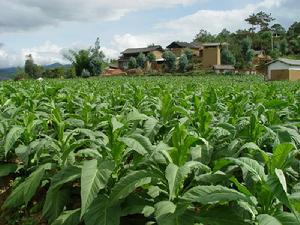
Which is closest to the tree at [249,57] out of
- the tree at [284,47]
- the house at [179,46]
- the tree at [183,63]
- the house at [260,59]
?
the house at [260,59]

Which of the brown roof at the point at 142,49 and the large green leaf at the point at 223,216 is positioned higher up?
the brown roof at the point at 142,49

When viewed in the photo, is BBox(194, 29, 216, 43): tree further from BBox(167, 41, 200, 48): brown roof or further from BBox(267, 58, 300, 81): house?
BBox(267, 58, 300, 81): house

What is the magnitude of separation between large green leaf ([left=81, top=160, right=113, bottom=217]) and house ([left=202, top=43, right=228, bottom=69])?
219 ft

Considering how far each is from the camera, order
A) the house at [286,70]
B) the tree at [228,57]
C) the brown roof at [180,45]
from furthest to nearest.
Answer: the brown roof at [180,45] < the tree at [228,57] < the house at [286,70]

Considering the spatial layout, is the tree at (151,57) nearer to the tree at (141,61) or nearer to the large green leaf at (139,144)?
the tree at (141,61)

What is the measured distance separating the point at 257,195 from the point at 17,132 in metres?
2.40

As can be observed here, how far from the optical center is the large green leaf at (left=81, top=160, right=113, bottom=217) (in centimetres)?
264

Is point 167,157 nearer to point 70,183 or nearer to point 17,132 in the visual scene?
point 70,183

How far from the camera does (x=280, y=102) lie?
5.03m

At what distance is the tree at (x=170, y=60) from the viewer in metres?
64.1

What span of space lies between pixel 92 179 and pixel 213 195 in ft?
2.84

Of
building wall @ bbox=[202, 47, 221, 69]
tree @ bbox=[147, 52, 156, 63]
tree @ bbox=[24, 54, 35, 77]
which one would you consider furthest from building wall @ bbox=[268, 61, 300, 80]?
tree @ bbox=[24, 54, 35, 77]

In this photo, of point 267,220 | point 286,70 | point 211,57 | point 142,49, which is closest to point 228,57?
point 211,57

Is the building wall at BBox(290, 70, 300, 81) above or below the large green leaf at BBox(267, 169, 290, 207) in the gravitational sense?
below
